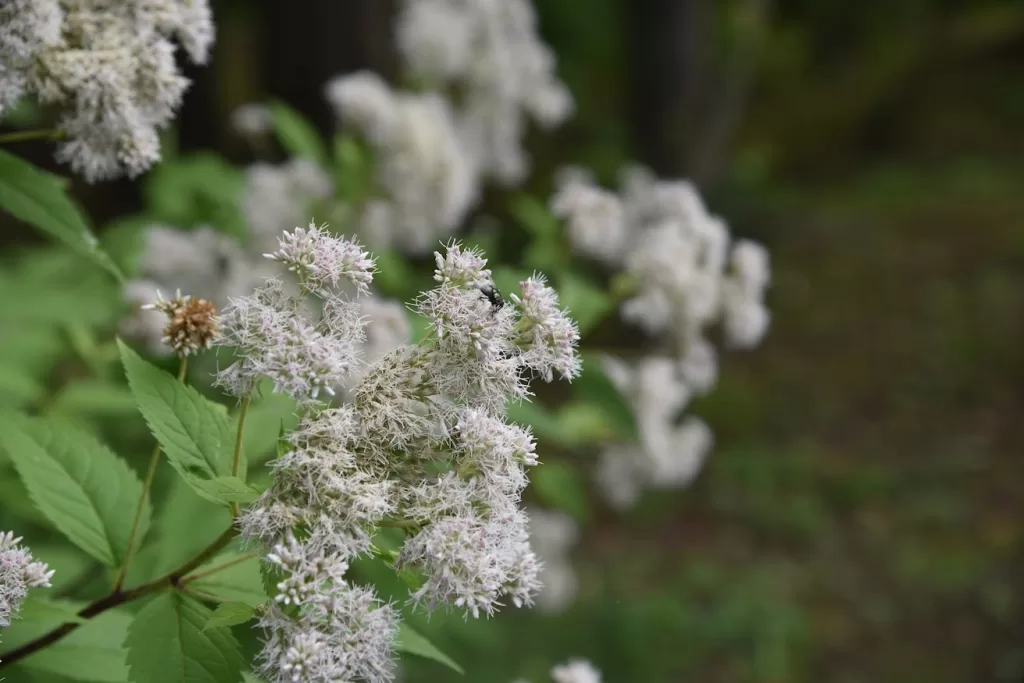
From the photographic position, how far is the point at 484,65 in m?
4.46

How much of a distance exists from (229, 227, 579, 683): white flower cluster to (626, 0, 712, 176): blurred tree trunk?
381 inches

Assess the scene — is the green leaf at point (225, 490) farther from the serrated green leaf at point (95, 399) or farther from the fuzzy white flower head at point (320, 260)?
the serrated green leaf at point (95, 399)

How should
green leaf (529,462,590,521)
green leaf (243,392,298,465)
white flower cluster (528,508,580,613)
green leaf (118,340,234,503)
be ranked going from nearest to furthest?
green leaf (118,340,234,503) < green leaf (243,392,298,465) < green leaf (529,462,590,521) < white flower cluster (528,508,580,613)

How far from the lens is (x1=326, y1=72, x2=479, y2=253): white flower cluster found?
380cm

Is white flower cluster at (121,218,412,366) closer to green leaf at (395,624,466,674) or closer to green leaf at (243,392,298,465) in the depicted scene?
green leaf at (243,392,298,465)

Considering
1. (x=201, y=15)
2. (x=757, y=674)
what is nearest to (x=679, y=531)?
(x=757, y=674)

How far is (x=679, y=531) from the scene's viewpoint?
28.2ft

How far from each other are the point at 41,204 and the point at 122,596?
79 centimetres

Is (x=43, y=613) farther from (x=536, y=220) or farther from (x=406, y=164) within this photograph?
(x=406, y=164)

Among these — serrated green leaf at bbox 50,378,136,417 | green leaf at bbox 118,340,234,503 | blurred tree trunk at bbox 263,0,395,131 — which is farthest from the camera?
blurred tree trunk at bbox 263,0,395,131

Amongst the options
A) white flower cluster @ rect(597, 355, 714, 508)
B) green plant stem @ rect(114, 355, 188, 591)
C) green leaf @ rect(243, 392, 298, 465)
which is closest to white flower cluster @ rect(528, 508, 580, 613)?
white flower cluster @ rect(597, 355, 714, 508)

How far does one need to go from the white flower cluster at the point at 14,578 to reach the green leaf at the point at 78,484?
24 cm

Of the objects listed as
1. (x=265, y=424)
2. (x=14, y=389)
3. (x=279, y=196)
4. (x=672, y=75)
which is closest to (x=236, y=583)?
(x=265, y=424)

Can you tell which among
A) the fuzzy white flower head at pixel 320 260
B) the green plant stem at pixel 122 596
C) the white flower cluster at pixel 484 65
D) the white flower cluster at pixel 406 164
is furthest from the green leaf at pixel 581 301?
the white flower cluster at pixel 484 65
